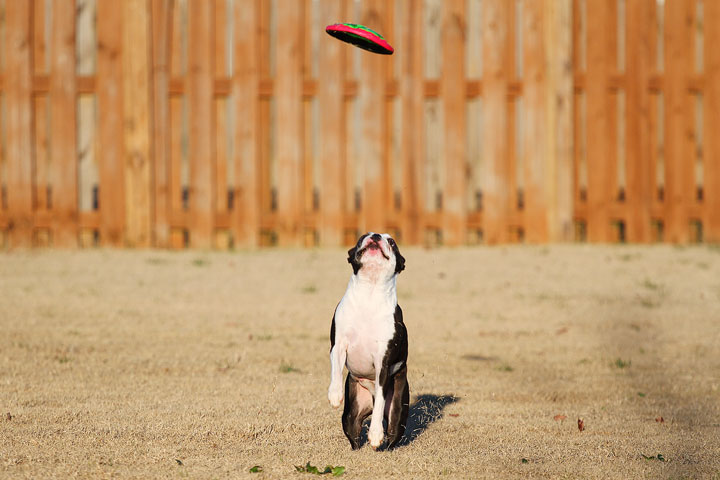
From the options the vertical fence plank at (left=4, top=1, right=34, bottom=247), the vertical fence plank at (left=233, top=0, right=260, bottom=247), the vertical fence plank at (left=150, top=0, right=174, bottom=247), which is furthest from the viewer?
the vertical fence plank at (left=4, top=1, right=34, bottom=247)

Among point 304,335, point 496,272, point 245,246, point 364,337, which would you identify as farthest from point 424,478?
point 245,246

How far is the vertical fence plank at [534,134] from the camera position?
1127cm

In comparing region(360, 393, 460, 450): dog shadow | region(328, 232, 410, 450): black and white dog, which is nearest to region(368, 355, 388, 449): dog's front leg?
region(328, 232, 410, 450): black and white dog

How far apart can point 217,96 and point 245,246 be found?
5.90ft

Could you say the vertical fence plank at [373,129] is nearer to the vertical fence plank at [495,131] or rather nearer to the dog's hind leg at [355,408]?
the vertical fence plank at [495,131]

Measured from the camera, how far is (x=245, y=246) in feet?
36.6

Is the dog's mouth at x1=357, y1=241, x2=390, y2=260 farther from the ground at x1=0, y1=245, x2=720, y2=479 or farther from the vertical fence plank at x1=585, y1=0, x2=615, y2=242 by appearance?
the vertical fence plank at x1=585, y1=0, x2=615, y2=242

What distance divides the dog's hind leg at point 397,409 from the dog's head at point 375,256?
21.3 inches

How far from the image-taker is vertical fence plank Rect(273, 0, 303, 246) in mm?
11086

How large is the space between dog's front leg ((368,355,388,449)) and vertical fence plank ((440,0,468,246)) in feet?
22.1

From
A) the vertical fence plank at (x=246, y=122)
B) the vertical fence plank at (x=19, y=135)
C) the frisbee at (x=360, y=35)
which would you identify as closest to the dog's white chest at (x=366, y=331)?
the frisbee at (x=360, y=35)

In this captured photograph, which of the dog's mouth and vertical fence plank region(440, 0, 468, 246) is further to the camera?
vertical fence plank region(440, 0, 468, 246)

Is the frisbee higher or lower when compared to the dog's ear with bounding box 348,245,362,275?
higher

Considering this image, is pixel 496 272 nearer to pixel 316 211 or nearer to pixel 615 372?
pixel 316 211
